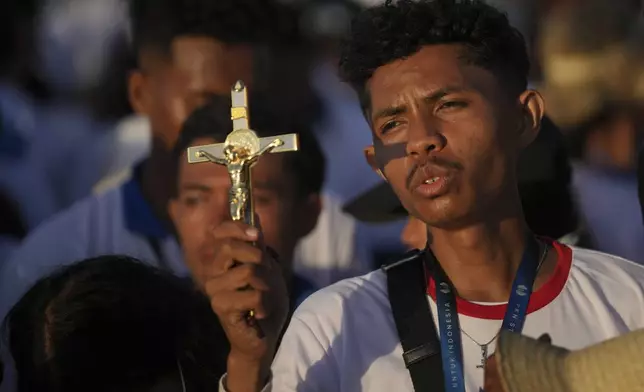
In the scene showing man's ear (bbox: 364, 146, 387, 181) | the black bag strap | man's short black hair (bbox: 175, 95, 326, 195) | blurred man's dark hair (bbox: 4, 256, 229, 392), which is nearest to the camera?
the black bag strap

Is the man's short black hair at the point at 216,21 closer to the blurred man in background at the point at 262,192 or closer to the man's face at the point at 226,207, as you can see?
the blurred man in background at the point at 262,192

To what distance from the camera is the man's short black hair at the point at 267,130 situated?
278 centimetres

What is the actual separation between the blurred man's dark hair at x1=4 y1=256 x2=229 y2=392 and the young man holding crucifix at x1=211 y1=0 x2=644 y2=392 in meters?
0.64

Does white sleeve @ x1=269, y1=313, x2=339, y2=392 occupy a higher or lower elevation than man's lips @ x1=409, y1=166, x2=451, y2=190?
lower

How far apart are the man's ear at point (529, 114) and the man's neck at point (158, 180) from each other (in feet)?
3.90

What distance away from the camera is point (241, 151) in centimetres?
193

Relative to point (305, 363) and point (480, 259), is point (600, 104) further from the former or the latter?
point (305, 363)

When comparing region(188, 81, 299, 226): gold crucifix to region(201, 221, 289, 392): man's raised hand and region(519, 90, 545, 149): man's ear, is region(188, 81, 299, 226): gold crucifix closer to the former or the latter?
region(201, 221, 289, 392): man's raised hand

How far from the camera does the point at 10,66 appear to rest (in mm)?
2953

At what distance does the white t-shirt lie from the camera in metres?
1.89

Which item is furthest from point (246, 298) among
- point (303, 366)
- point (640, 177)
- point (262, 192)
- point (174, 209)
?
point (640, 177)

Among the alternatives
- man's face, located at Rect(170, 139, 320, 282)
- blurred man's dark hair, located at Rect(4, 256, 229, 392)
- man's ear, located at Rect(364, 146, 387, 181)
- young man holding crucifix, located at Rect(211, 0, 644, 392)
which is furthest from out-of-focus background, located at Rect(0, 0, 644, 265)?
young man holding crucifix, located at Rect(211, 0, 644, 392)

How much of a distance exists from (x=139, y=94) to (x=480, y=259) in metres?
1.35

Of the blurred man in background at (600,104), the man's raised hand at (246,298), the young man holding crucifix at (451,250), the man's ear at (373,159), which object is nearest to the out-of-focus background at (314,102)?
the blurred man in background at (600,104)
